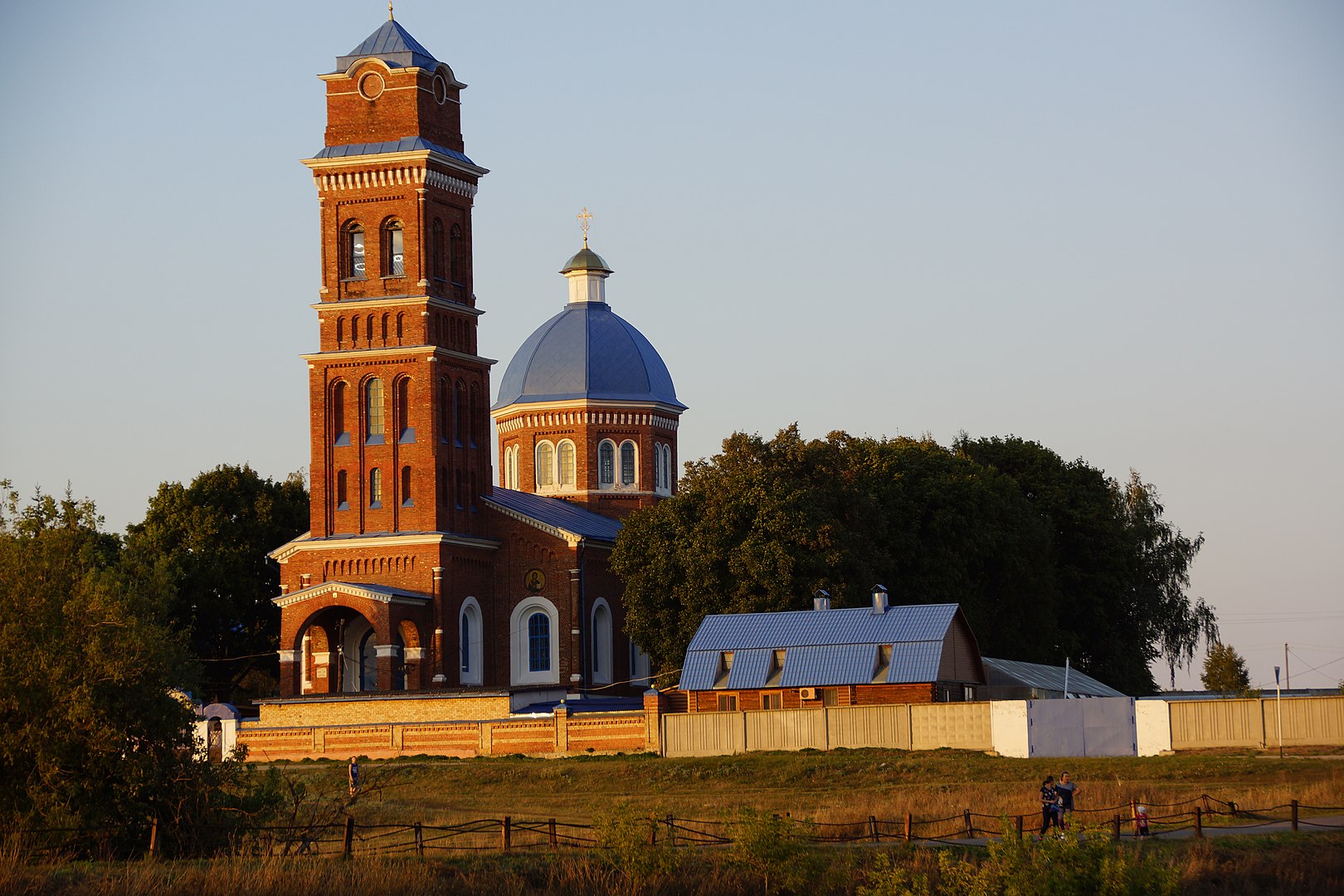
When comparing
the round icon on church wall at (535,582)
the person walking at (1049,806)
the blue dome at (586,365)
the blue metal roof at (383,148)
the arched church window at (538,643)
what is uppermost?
the blue metal roof at (383,148)

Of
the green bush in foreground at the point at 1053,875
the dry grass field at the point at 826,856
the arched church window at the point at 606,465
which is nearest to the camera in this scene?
the green bush in foreground at the point at 1053,875

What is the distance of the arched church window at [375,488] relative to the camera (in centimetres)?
6050

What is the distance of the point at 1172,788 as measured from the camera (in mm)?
37719

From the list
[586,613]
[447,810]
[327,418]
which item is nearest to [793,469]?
[586,613]

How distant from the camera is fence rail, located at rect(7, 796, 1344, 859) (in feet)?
93.6

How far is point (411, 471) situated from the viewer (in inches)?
2377

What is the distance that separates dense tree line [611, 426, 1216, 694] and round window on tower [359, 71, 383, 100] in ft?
50.7

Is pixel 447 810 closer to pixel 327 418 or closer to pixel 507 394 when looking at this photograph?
pixel 327 418

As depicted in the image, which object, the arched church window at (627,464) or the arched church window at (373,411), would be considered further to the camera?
the arched church window at (627,464)

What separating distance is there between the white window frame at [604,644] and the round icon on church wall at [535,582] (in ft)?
7.53

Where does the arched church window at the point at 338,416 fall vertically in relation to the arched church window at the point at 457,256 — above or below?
below

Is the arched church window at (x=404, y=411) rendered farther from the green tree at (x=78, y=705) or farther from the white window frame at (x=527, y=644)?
the green tree at (x=78, y=705)

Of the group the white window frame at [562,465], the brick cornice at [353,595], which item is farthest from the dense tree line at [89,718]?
the white window frame at [562,465]

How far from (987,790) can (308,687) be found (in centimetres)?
2713
